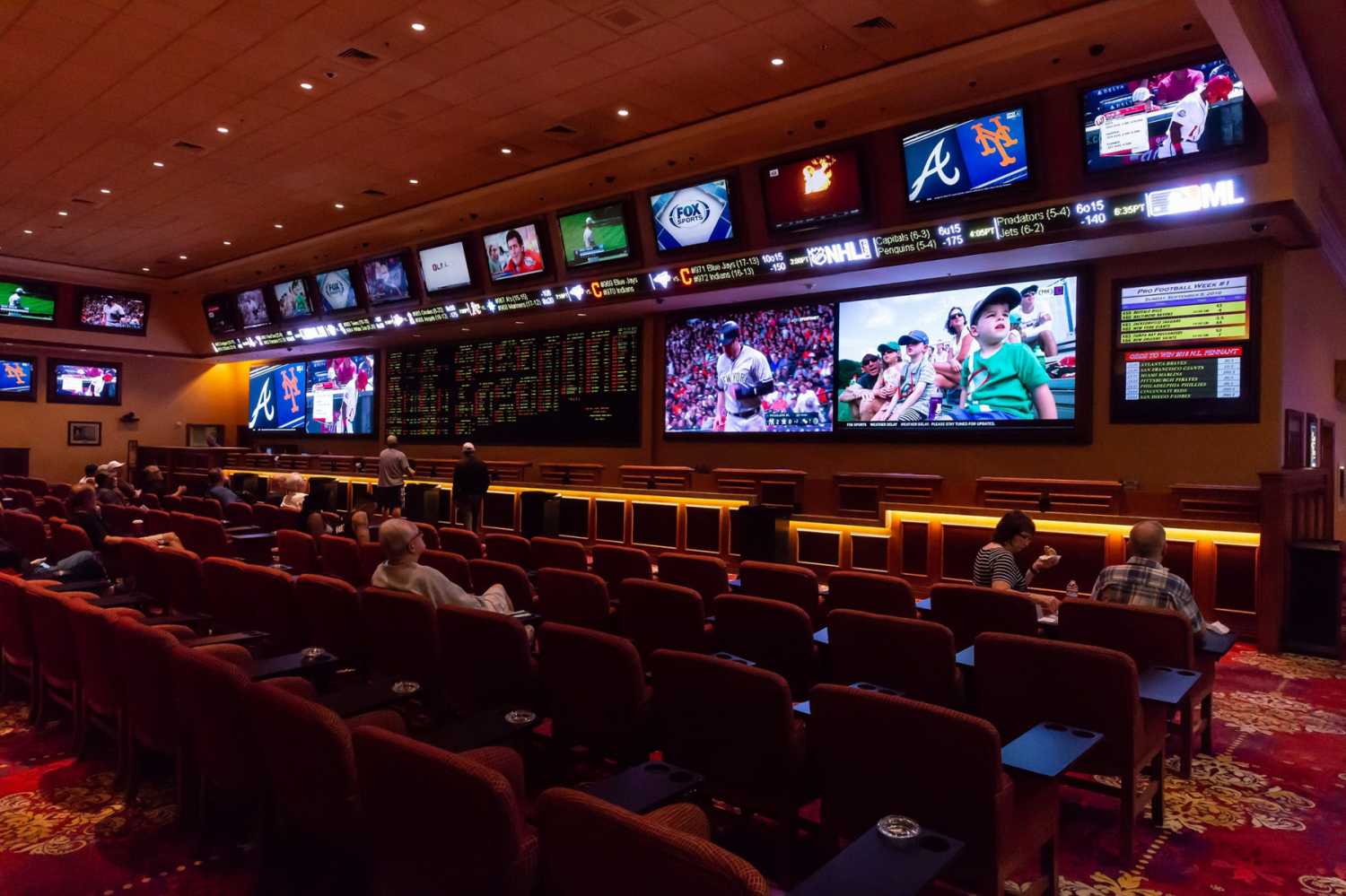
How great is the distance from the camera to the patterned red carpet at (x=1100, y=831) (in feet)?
9.03

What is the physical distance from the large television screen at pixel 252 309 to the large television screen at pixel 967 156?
1240cm

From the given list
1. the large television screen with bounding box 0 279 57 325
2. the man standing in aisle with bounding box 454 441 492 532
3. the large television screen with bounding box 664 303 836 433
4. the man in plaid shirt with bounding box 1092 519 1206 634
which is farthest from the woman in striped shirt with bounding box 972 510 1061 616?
the large television screen with bounding box 0 279 57 325

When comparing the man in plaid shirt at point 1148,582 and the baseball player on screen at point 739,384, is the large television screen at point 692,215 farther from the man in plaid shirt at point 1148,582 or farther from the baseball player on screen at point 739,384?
the man in plaid shirt at point 1148,582

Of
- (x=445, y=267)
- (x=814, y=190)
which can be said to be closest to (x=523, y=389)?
(x=445, y=267)

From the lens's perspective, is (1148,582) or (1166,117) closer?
(1148,582)

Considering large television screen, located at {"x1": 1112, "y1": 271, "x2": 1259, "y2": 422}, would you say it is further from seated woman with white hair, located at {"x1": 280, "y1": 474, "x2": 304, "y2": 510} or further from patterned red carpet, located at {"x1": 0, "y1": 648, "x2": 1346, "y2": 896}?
seated woman with white hair, located at {"x1": 280, "y1": 474, "x2": 304, "y2": 510}

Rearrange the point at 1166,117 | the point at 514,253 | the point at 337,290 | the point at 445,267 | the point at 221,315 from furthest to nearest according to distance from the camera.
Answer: the point at 221,315 → the point at 337,290 → the point at 445,267 → the point at 514,253 → the point at 1166,117

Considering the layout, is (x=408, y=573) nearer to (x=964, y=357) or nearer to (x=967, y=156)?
(x=967, y=156)

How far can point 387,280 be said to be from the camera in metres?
12.8

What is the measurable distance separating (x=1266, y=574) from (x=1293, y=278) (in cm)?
269

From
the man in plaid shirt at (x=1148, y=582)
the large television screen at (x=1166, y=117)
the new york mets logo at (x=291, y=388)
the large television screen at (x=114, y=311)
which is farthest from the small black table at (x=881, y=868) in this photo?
the large television screen at (x=114, y=311)

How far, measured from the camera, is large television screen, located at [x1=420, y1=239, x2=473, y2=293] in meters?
11.7

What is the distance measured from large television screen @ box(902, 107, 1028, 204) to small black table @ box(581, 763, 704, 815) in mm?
6355

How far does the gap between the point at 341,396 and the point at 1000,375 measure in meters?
12.3
